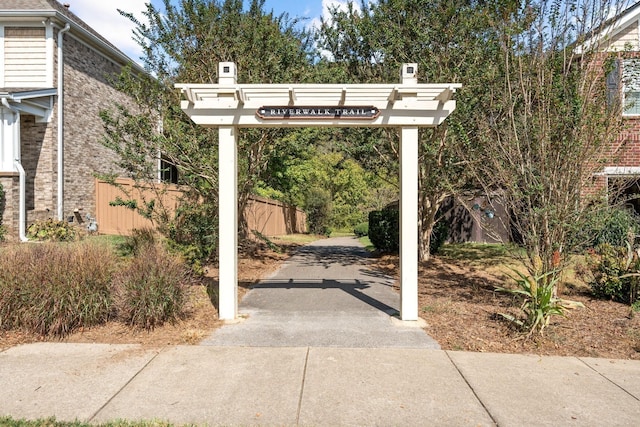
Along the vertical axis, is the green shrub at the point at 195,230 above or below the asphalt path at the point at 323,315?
above

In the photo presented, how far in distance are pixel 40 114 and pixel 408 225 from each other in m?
11.9

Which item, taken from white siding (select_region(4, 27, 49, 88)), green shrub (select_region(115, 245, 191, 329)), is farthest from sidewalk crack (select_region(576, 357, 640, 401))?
white siding (select_region(4, 27, 49, 88))

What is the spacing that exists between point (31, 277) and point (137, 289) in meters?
1.26

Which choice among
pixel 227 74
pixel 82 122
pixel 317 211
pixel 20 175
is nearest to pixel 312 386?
pixel 227 74

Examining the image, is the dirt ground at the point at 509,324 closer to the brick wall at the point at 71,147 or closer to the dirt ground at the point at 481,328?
the dirt ground at the point at 481,328

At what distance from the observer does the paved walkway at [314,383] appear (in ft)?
12.1

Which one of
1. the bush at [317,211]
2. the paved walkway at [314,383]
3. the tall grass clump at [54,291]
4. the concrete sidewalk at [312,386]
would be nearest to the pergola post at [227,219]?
the paved walkway at [314,383]

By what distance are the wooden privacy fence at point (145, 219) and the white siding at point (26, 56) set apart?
12.0ft

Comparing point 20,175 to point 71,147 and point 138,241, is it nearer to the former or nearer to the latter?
point 71,147

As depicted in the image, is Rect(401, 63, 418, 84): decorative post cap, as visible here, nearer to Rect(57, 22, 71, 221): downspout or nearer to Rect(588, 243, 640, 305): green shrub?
Rect(588, 243, 640, 305): green shrub

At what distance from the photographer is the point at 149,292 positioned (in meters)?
5.84

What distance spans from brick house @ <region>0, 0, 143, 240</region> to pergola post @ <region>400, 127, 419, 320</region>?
9522mm

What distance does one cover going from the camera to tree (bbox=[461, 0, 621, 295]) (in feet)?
22.2

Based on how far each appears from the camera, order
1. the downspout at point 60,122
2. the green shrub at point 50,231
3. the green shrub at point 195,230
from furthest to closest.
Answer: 1. the downspout at point 60,122
2. the green shrub at point 50,231
3. the green shrub at point 195,230
